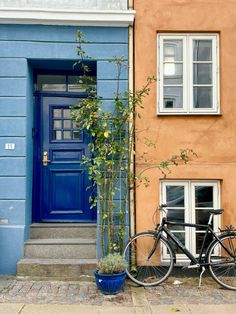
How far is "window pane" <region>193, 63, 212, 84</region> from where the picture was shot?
609 centimetres

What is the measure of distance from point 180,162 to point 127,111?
1.28 m

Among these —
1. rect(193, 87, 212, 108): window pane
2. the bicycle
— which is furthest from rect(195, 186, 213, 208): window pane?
rect(193, 87, 212, 108): window pane

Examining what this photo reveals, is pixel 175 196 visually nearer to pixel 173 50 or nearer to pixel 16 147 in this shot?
pixel 173 50

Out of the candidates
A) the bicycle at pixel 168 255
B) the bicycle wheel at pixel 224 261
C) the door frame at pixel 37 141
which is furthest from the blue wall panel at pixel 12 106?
the bicycle wheel at pixel 224 261

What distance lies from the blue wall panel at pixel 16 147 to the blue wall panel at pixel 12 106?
0.41m

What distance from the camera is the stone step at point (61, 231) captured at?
19.9ft

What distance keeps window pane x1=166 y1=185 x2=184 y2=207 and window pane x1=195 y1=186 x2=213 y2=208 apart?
0.26 metres

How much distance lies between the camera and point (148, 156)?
5.92 m

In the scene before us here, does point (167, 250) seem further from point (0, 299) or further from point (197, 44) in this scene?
point (197, 44)

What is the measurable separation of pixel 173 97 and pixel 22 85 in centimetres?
261

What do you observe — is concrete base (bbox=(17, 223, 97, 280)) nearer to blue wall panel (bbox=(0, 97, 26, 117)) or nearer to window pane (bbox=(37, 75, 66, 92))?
blue wall panel (bbox=(0, 97, 26, 117))

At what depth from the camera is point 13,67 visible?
19.3ft

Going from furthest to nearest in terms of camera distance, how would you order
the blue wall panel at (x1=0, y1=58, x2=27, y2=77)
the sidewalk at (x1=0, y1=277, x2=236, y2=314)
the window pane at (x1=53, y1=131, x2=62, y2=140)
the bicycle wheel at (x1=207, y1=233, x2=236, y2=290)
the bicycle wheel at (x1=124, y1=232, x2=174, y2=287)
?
1. the window pane at (x1=53, y1=131, x2=62, y2=140)
2. the blue wall panel at (x1=0, y1=58, x2=27, y2=77)
3. the bicycle wheel at (x1=124, y1=232, x2=174, y2=287)
4. the bicycle wheel at (x1=207, y1=233, x2=236, y2=290)
5. the sidewalk at (x1=0, y1=277, x2=236, y2=314)

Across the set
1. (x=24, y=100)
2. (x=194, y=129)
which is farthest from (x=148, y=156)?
(x=24, y=100)
